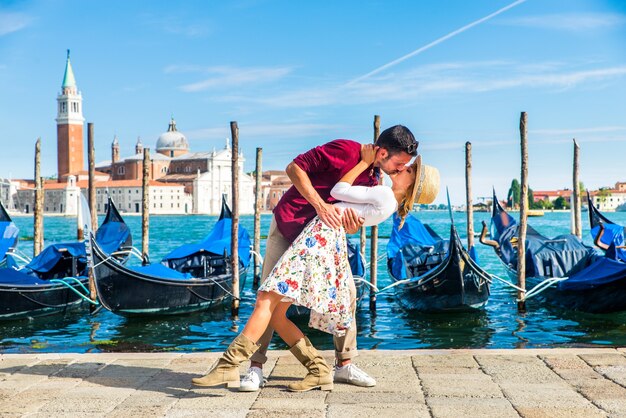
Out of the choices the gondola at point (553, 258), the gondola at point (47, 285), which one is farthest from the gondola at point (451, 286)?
the gondola at point (47, 285)

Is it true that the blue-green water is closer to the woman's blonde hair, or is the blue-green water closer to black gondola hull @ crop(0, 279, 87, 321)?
black gondola hull @ crop(0, 279, 87, 321)

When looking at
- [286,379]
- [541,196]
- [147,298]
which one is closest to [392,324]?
[147,298]

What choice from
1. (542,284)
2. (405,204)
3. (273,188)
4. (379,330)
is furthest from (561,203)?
(405,204)

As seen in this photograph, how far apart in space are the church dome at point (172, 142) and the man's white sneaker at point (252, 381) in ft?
239

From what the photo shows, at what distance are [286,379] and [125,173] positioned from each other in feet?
230

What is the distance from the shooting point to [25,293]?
644 centimetres

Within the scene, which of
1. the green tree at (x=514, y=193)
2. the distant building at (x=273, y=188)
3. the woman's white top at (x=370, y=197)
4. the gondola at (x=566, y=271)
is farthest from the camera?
the distant building at (x=273, y=188)

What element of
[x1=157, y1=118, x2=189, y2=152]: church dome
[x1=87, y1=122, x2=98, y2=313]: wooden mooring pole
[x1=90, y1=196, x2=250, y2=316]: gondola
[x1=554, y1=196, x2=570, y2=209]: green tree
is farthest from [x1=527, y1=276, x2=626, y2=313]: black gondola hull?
[x1=554, y1=196, x2=570, y2=209]: green tree

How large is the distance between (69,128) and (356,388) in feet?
225

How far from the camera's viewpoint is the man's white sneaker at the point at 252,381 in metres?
2.36

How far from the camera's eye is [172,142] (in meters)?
74.1

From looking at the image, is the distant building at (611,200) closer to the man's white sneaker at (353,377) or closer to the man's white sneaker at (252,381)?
the man's white sneaker at (353,377)

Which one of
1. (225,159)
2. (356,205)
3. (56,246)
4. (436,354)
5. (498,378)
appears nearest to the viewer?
(356,205)

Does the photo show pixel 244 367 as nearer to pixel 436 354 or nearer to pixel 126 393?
pixel 126 393
